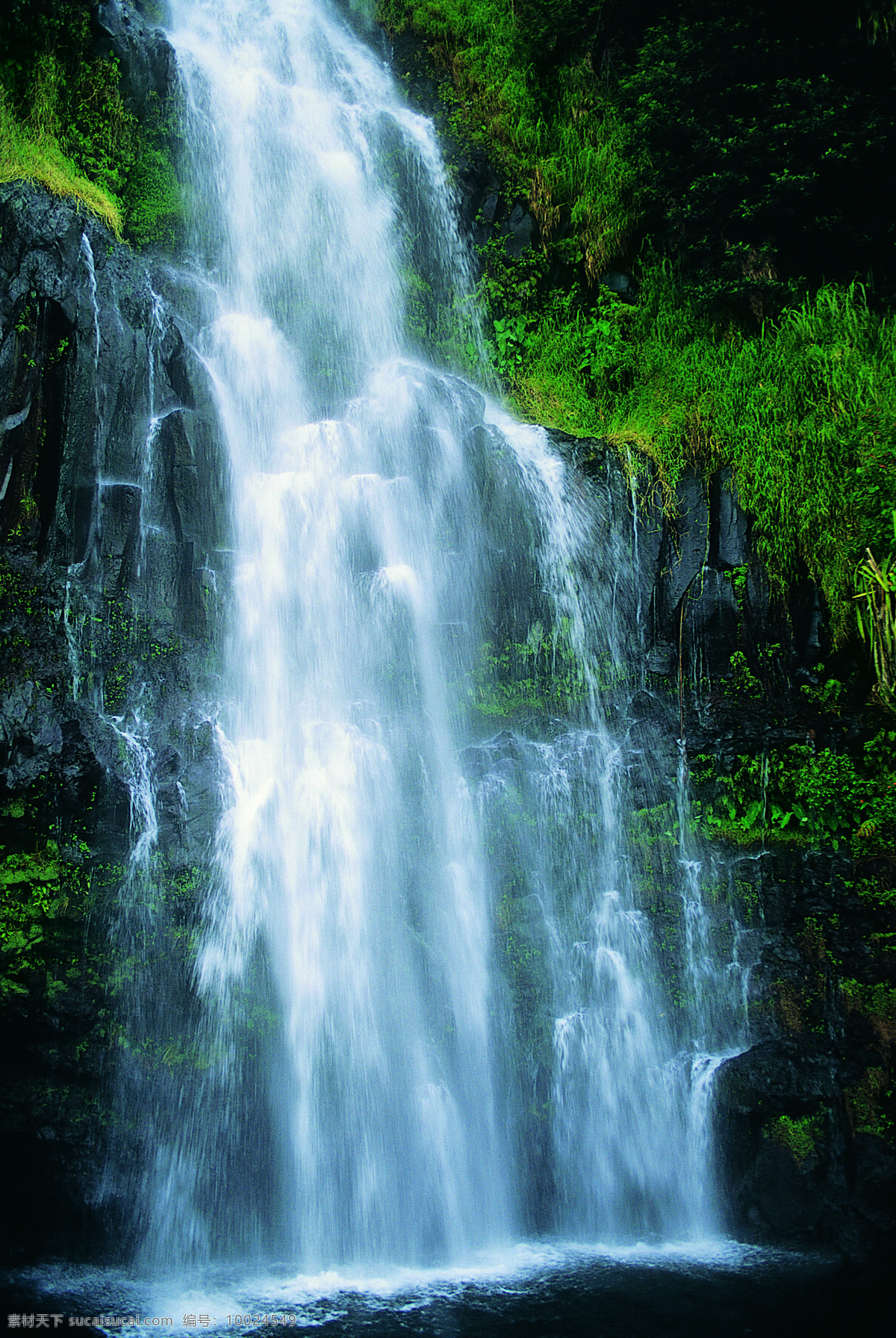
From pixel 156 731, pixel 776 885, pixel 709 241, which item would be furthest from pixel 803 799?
pixel 709 241

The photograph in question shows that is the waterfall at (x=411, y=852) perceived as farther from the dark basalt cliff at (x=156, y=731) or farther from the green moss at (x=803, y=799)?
the green moss at (x=803, y=799)

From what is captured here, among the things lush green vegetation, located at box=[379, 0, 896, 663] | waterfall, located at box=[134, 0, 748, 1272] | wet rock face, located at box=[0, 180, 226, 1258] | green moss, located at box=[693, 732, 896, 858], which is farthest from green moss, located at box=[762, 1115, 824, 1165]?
wet rock face, located at box=[0, 180, 226, 1258]

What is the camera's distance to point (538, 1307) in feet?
18.5

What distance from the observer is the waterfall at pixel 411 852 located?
6.73m

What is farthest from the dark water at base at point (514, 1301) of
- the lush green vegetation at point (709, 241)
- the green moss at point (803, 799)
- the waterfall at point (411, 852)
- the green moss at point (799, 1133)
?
the lush green vegetation at point (709, 241)

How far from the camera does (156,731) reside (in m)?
7.27

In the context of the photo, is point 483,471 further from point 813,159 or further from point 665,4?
point 665,4

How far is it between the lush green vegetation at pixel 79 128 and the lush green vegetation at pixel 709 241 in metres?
4.02

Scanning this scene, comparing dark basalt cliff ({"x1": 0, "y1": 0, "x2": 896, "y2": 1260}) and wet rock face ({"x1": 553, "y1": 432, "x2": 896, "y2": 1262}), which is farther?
wet rock face ({"x1": 553, "y1": 432, "x2": 896, "y2": 1262})

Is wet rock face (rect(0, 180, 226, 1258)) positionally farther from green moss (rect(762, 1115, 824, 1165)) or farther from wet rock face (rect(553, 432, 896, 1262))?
green moss (rect(762, 1115, 824, 1165))

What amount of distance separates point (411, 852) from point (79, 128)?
830cm

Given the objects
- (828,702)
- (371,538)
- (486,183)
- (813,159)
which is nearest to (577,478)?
(371,538)

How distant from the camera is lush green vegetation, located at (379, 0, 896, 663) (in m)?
8.16

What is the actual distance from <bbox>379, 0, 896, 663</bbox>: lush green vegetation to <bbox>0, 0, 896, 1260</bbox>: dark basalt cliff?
70 centimetres
